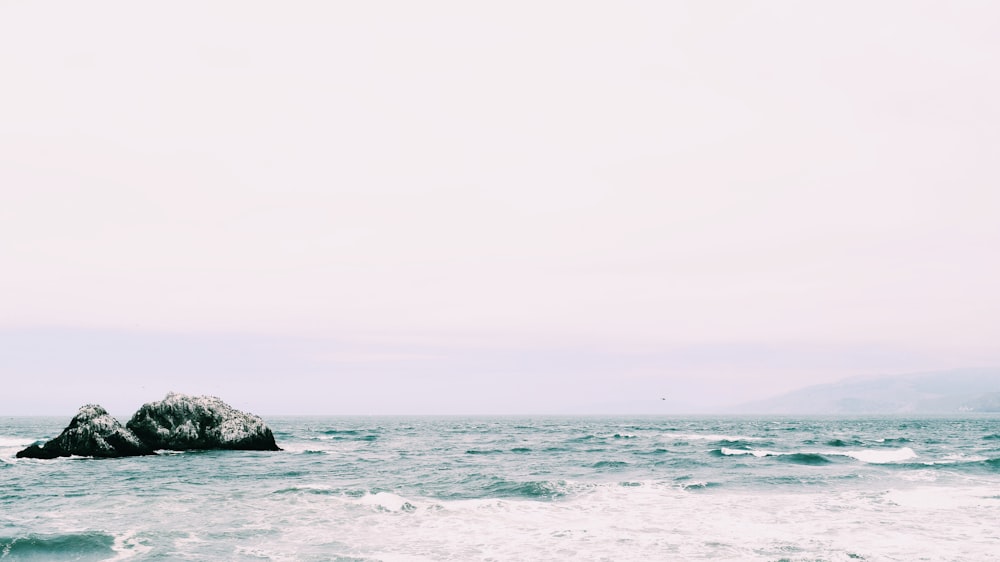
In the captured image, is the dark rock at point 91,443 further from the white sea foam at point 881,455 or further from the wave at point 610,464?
the white sea foam at point 881,455

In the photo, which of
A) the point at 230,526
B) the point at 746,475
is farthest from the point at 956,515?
the point at 230,526

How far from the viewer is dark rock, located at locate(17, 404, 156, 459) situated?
47.2 meters

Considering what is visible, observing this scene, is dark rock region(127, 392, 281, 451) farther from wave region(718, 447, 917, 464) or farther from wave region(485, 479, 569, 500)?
wave region(718, 447, 917, 464)

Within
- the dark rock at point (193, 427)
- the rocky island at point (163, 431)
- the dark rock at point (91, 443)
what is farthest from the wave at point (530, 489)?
the dark rock at point (91, 443)

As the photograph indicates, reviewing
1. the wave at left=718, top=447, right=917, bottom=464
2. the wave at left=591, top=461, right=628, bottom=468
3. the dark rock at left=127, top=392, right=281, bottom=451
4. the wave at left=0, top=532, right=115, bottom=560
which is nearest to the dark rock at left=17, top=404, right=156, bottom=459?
the dark rock at left=127, top=392, right=281, bottom=451

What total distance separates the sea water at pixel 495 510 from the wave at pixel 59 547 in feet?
0.21

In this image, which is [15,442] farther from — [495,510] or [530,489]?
[495,510]

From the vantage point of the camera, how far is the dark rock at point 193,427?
51188 millimetres

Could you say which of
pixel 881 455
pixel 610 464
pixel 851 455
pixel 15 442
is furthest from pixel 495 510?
pixel 15 442

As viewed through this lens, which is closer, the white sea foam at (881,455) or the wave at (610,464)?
the wave at (610,464)

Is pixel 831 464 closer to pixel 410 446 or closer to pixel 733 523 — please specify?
pixel 733 523

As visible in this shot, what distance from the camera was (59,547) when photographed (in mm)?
20328

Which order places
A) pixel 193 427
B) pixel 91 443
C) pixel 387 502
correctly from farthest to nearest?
pixel 193 427 < pixel 91 443 < pixel 387 502

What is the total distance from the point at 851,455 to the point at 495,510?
124 feet
